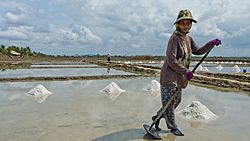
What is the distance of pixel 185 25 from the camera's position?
3.22 metres

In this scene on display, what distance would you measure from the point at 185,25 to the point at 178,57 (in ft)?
1.30

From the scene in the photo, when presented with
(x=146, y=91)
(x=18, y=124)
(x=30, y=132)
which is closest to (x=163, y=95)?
(x=30, y=132)

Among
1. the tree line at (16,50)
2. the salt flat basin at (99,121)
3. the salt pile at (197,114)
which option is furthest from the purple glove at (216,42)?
the tree line at (16,50)

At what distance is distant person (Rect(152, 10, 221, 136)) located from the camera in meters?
3.17

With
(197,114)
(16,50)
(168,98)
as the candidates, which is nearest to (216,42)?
(168,98)

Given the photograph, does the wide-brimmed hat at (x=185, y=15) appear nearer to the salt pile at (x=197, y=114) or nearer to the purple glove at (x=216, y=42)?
the purple glove at (x=216, y=42)

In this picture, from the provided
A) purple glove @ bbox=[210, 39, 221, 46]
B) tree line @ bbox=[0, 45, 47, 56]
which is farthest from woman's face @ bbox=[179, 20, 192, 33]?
tree line @ bbox=[0, 45, 47, 56]

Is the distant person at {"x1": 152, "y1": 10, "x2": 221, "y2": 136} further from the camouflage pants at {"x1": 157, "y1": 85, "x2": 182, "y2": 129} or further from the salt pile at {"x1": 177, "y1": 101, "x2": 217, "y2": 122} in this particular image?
the salt pile at {"x1": 177, "y1": 101, "x2": 217, "y2": 122}

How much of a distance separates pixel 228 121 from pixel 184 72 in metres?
1.91

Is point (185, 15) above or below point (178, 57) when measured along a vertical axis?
A: above

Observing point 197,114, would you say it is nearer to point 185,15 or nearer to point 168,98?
point 168,98

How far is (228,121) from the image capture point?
14.6ft

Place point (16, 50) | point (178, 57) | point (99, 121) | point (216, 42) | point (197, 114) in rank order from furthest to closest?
point (16, 50) → point (197, 114) → point (99, 121) → point (178, 57) → point (216, 42)

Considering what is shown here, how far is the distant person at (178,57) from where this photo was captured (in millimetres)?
3170
